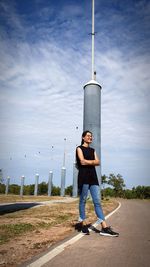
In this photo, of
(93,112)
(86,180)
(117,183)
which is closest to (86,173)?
(86,180)

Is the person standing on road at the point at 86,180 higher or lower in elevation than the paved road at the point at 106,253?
higher

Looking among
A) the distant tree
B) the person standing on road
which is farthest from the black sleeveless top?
the distant tree

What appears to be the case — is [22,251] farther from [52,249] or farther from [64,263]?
[64,263]

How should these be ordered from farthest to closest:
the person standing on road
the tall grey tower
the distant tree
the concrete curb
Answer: the distant tree < the tall grey tower < the person standing on road < the concrete curb

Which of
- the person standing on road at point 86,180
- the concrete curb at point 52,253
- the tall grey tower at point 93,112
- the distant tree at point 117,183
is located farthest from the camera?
the distant tree at point 117,183

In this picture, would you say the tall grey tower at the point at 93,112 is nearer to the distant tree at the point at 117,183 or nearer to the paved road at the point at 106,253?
the paved road at the point at 106,253

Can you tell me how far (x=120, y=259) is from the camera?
11.6ft

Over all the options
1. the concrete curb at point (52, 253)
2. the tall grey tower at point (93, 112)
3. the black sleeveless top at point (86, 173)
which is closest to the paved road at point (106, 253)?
the concrete curb at point (52, 253)

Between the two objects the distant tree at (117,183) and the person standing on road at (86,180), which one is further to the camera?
the distant tree at (117,183)

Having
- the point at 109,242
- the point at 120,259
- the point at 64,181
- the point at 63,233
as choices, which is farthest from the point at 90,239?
the point at 64,181

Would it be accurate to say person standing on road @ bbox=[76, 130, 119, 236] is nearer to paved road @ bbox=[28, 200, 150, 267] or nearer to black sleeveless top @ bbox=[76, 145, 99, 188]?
black sleeveless top @ bbox=[76, 145, 99, 188]

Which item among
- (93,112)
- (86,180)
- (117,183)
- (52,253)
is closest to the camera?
(52,253)

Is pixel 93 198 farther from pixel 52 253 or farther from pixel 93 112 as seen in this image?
pixel 93 112

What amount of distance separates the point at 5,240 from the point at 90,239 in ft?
5.12
